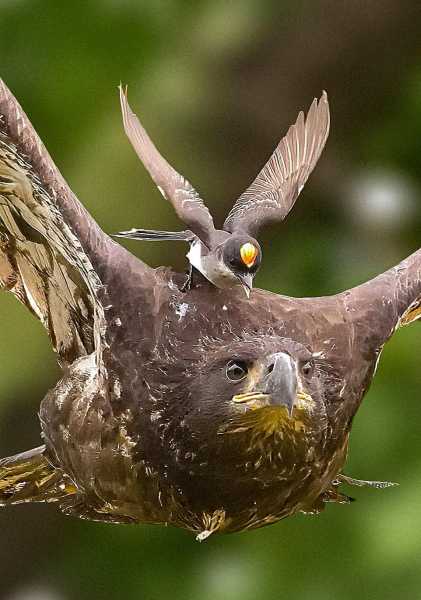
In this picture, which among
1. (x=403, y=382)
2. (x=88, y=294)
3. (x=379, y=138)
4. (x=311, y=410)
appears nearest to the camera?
(x=311, y=410)

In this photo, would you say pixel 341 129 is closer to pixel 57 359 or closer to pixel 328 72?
pixel 328 72

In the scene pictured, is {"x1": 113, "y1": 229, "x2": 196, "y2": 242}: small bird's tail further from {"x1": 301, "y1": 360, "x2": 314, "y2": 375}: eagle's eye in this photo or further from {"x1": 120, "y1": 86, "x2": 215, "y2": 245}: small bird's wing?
{"x1": 301, "y1": 360, "x2": 314, "y2": 375}: eagle's eye

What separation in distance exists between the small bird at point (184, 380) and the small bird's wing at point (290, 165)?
0.19 m

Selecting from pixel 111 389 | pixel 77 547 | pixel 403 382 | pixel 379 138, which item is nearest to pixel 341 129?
pixel 379 138

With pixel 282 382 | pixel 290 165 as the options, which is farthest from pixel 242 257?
pixel 290 165

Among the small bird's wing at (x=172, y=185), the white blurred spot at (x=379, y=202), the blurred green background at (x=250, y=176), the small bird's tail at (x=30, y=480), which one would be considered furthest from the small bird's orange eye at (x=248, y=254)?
the white blurred spot at (x=379, y=202)

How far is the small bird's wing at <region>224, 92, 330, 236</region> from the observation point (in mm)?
3299

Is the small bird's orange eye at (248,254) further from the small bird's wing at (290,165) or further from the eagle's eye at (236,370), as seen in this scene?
the small bird's wing at (290,165)

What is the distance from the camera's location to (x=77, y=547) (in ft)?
15.7

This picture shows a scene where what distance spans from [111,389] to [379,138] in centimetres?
117

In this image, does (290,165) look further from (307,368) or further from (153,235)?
(307,368)

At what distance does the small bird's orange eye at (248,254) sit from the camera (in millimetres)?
2957

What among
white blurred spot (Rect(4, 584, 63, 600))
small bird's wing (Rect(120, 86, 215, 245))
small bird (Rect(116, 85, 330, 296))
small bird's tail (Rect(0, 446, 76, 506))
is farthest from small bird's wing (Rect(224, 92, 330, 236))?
white blurred spot (Rect(4, 584, 63, 600))

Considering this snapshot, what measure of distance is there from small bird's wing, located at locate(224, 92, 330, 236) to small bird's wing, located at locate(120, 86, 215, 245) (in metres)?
0.14
